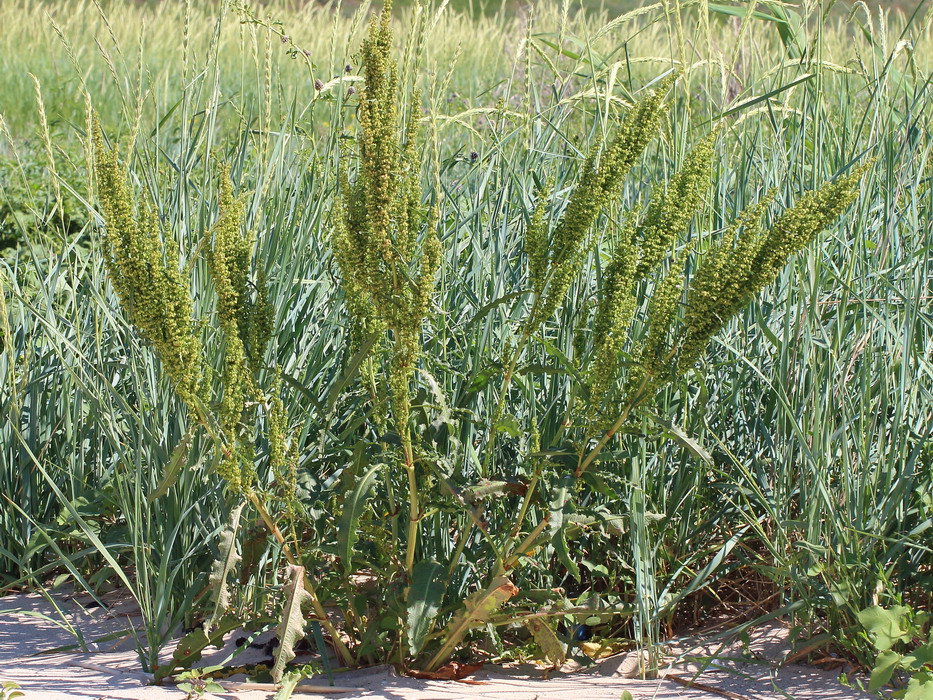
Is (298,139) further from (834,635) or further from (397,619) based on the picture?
(834,635)

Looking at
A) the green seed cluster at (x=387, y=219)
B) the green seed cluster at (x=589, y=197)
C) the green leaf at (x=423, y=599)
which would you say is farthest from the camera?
the green leaf at (x=423, y=599)

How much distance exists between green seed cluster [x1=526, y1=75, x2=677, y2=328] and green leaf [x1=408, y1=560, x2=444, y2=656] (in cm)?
48

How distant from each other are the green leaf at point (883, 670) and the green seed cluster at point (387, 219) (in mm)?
904

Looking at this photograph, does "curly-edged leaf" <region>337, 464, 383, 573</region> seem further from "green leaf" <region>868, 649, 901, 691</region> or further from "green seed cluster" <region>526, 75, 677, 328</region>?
"green leaf" <region>868, 649, 901, 691</region>

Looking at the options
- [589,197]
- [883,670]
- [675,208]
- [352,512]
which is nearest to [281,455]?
[352,512]

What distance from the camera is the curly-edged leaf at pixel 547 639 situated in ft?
5.70

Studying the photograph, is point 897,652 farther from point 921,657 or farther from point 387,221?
point 387,221

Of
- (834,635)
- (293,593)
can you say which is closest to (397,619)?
(293,593)

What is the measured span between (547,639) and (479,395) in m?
0.56

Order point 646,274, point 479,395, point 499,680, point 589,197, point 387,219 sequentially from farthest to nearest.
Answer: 1. point 479,395
2. point 499,680
3. point 646,274
4. point 589,197
5. point 387,219

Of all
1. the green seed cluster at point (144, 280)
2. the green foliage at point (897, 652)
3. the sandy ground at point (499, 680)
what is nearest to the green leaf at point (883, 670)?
the green foliage at point (897, 652)

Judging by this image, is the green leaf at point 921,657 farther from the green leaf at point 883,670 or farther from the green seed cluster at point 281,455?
the green seed cluster at point 281,455

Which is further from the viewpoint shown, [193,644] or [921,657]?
[193,644]

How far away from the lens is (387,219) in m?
1.39
